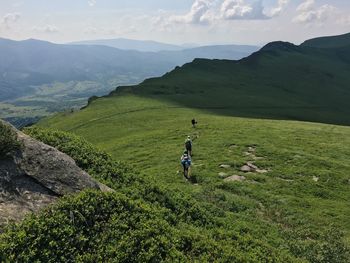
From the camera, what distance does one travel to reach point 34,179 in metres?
17.7

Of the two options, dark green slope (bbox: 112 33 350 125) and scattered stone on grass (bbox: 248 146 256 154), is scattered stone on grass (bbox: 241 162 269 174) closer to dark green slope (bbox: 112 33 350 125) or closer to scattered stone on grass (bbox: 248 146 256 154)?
scattered stone on grass (bbox: 248 146 256 154)

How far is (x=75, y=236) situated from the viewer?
49.8ft

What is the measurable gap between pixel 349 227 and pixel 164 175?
1666 centimetres

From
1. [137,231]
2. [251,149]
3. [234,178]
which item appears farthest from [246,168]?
[137,231]

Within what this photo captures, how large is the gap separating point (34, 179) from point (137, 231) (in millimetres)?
5377

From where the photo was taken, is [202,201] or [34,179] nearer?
[34,179]

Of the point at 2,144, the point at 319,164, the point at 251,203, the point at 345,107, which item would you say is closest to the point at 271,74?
the point at 345,107

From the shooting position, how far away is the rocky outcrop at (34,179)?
16.2 m

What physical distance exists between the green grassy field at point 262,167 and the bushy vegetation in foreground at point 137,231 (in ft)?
4.49

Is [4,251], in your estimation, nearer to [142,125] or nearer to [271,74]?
[142,125]

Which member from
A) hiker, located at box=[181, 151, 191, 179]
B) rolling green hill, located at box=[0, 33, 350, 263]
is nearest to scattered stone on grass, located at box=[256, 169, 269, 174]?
rolling green hill, located at box=[0, 33, 350, 263]

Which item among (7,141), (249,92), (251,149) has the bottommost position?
(251,149)

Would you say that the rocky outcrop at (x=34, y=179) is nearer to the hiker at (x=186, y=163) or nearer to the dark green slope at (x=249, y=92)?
the hiker at (x=186, y=163)

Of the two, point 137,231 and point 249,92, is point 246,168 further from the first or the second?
point 249,92
